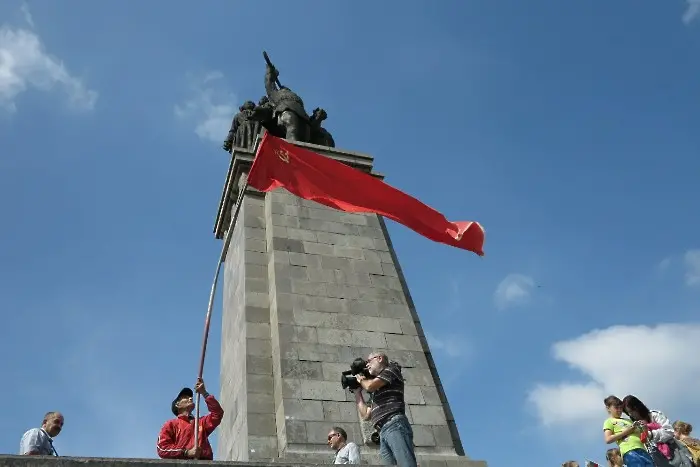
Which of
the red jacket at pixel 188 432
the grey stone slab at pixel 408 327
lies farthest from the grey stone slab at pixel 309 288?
the red jacket at pixel 188 432

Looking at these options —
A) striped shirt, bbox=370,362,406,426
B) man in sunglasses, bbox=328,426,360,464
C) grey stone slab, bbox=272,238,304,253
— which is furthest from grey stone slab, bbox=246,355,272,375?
striped shirt, bbox=370,362,406,426

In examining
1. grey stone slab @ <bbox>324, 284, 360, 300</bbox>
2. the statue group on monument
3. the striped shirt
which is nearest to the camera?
the striped shirt

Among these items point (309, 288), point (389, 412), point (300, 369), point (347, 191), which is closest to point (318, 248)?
point (309, 288)

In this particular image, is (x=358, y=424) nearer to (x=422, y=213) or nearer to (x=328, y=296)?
(x=328, y=296)

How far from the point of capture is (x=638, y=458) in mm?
8039

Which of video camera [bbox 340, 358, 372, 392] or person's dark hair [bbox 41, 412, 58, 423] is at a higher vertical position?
person's dark hair [bbox 41, 412, 58, 423]

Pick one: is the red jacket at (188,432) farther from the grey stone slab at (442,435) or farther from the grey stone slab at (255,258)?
the grey stone slab at (255,258)

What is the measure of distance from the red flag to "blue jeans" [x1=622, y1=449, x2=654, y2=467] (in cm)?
458

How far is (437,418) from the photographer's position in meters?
11.4

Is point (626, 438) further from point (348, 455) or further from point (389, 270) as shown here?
point (389, 270)

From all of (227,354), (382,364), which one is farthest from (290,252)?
(382,364)

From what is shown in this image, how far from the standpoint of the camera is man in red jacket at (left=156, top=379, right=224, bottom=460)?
7.97 meters

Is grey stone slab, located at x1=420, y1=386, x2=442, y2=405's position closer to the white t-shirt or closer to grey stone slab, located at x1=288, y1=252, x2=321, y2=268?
grey stone slab, located at x1=288, y1=252, x2=321, y2=268

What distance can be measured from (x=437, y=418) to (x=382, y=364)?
5.15 metres
